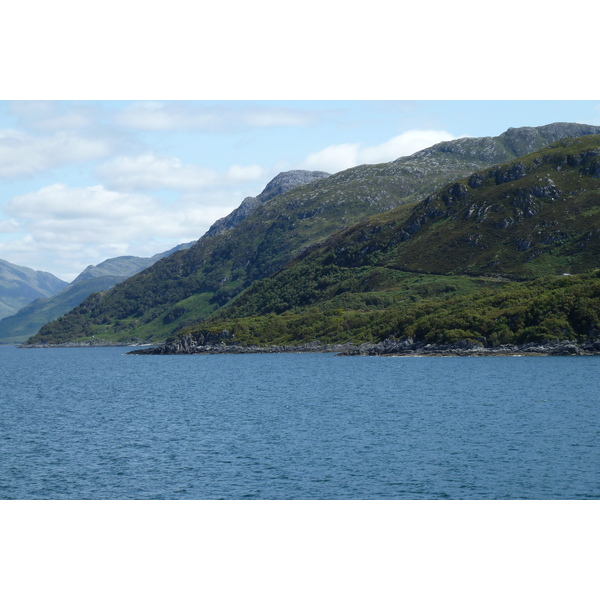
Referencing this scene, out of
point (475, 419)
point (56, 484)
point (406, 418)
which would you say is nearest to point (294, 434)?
point (406, 418)

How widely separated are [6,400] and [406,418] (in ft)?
240

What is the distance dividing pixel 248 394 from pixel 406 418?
40235mm

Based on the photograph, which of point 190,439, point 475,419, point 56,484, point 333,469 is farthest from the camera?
point 475,419

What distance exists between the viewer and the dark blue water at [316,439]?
51312 mm

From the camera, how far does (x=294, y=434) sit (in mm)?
74125

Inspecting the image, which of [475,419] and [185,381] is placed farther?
[185,381]

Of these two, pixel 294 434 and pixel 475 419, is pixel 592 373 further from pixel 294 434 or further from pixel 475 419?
pixel 294 434

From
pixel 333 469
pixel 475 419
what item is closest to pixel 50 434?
pixel 333 469

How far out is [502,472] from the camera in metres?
53.9

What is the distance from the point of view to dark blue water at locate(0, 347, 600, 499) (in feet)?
168

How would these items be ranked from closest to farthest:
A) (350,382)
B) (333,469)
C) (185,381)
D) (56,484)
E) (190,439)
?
(56,484)
(333,469)
(190,439)
(350,382)
(185,381)

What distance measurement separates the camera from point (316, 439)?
7081 cm

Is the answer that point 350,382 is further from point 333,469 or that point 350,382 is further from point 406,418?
point 333,469
